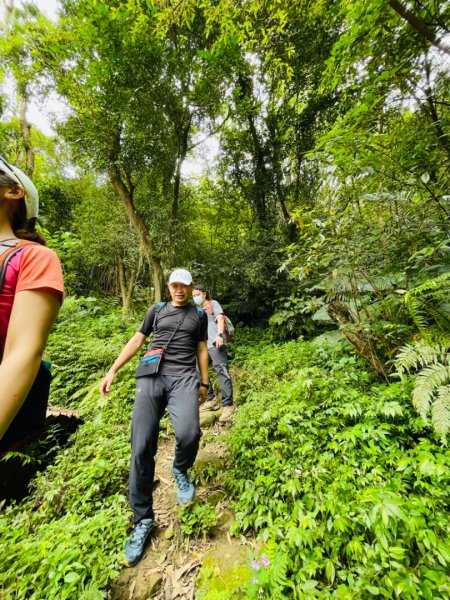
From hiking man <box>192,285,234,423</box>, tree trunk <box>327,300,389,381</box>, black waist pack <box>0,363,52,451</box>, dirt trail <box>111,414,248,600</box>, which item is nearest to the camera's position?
black waist pack <box>0,363,52,451</box>

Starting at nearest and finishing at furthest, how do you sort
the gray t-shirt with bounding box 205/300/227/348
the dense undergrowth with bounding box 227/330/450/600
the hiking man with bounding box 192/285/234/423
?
the dense undergrowth with bounding box 227/330/450/600 → the hiking man with bounding box 192/285/234/423 → the gray t-shirt with bounding box 205/300/227/348

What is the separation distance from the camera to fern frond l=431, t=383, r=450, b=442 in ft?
6.98

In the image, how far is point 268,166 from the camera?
10227 mm

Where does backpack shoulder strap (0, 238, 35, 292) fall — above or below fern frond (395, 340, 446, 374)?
above

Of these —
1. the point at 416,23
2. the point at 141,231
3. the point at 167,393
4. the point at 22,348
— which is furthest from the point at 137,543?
the point at 141,231

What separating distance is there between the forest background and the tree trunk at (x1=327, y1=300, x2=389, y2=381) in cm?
2

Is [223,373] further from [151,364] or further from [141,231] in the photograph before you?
[141,231]

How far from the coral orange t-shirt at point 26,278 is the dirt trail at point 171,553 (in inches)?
90.2

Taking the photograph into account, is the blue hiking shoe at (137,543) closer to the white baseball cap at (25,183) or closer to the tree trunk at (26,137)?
the white baseball cap at (25,183)

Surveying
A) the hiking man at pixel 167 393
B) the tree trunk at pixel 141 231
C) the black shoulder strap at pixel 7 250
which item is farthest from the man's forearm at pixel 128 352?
the tree trunk at pixel 141 231

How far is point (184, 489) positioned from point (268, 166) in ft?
35.5

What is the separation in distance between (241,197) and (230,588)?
39.3 feet

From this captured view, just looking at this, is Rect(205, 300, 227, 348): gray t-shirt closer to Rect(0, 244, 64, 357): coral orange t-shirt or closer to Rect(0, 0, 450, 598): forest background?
Rect(0, 0, 450, 598): forest background

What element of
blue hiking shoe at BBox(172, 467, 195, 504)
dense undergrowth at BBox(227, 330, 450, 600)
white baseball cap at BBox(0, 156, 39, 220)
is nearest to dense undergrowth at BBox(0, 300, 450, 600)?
dense undergrowth at BBox(227, 330, 450, 600)
